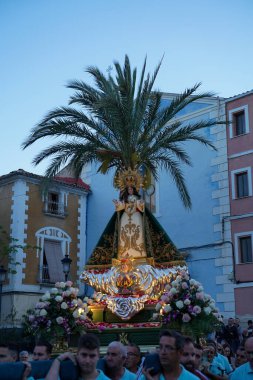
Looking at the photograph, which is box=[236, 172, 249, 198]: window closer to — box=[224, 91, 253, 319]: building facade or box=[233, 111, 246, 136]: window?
box=[224, 91, 253, 319]: building facade

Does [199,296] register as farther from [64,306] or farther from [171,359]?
[171,359]

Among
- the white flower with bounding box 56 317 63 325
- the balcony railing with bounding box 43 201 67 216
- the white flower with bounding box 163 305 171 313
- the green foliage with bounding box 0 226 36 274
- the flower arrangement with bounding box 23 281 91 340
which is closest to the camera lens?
the white flower with bounding box 163 305 171 313

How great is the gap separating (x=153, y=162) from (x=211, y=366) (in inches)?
274

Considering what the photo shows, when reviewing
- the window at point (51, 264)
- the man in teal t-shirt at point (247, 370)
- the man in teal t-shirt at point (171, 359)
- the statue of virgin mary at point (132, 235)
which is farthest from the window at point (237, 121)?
the man in teal t-shirt at point (171, 359)

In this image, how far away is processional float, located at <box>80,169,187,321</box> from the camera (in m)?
12.3

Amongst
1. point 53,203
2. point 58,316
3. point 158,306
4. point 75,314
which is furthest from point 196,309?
point 53,203

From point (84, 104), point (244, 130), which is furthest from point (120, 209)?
point (244, 130)

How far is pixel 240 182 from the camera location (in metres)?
21.0

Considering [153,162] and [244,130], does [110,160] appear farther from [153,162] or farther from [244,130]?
[244,130]

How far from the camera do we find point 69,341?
11625 millimetres

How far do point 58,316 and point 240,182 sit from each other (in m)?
11.7

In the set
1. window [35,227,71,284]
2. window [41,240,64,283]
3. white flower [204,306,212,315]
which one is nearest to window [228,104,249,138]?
window [35,227,71,284]

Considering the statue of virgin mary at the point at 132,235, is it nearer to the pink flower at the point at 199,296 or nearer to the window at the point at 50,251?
the pink flower at the point at 199,296

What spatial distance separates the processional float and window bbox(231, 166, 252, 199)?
7.95 meters
